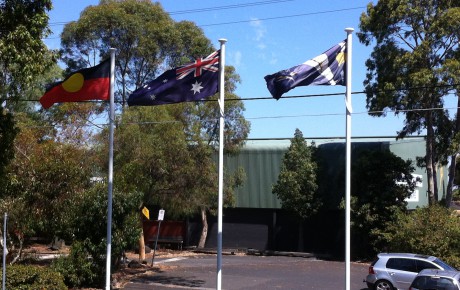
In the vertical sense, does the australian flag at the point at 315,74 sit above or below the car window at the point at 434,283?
above

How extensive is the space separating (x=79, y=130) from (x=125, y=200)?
9.04 meters

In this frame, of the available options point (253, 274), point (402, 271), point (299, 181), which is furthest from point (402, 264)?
point (299, 181)

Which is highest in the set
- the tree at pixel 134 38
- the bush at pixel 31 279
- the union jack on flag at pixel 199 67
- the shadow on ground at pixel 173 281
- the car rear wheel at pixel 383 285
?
the tree at pixel 134 38

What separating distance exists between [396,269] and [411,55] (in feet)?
42.3

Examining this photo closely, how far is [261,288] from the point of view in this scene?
2531cm

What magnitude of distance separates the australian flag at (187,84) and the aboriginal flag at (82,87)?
232cm

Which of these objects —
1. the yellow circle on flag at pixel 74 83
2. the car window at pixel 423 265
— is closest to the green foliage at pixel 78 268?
the yellow circle on flag at pixel 74 83

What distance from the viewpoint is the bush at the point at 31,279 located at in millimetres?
19094

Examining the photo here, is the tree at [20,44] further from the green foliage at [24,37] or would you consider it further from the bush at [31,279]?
the bush at [31,279]

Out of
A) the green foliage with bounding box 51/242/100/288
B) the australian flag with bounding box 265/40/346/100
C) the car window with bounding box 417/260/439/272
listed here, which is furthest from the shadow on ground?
the australian flag with bounding box 265/40/346/100

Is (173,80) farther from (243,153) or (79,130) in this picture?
(243,153)

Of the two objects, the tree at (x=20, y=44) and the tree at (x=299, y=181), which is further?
the tree at (x=299, y=181)

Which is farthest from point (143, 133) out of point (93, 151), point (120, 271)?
point (120, 271)

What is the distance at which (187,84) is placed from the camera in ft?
51.1
